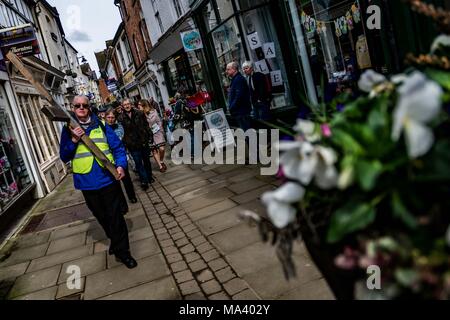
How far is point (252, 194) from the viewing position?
18.2 ft

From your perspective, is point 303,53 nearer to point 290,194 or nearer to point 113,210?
point 113,210

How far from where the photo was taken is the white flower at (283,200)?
1.31m

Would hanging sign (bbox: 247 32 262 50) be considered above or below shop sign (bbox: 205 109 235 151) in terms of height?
above

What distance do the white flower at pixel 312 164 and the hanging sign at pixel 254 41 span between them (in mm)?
7501

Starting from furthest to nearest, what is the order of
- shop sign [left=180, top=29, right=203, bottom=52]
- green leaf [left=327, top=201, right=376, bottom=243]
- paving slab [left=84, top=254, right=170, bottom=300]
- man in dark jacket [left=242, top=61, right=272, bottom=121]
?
shop sign [left=180, top=29, right=203, bottom=52] < man in dark jacket [left=242, top=61, right=272, bottom=121] < paving slab [left=84, top=254, right=170, bottom=300] < green leaf [left=327, top=201, right=376, bottom=243]

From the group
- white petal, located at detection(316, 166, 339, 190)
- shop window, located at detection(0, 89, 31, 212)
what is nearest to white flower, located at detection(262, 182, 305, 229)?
white petal, located at detection(316, 166, 339, 190)

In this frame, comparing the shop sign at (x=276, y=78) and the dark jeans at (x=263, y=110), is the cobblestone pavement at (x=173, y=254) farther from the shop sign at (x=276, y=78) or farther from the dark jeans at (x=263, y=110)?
the shop sign at (x=276, y=78)

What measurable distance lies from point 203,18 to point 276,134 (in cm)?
521

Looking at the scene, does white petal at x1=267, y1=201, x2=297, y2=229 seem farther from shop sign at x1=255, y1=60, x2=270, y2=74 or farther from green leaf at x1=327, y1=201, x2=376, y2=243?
shop sign at x1=255, y1=60, x2=270, y2=74

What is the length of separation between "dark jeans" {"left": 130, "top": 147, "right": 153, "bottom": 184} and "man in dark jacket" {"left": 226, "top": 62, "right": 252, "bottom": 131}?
1.94 meters

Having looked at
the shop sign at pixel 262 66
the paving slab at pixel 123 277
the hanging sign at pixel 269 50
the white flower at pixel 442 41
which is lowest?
the paving slab at pixel 123 277

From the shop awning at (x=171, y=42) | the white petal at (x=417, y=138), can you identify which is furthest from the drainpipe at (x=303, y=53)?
the white petal at (x=417, y=138)

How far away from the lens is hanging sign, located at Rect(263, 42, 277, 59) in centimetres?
807

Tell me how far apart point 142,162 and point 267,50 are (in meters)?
3.47
